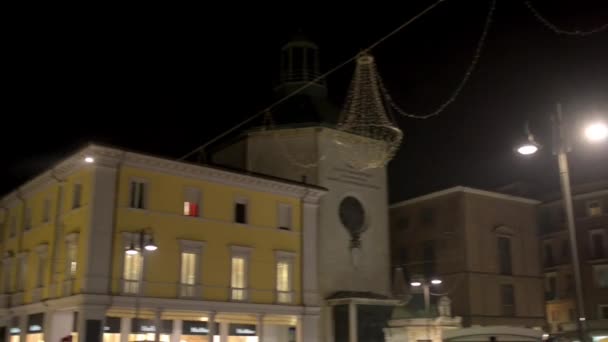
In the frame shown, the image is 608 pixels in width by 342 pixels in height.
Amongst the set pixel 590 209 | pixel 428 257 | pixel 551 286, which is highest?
pixel 590 209

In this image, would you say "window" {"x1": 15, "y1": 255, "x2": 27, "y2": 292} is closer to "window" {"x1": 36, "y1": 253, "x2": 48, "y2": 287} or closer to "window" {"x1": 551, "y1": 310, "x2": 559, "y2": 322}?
"window" {"x1": 36, "y1": 253, "x2": 48, "y2": 287}

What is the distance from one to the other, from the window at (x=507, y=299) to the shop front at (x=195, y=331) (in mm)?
21395

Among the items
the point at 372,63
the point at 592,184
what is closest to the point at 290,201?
the point at 372,63

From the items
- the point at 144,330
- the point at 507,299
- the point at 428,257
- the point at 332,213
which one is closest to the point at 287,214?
the point at 332,213

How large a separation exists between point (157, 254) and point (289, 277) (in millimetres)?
7616

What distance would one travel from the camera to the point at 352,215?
41.3 meters

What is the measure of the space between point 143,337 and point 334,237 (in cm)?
1276

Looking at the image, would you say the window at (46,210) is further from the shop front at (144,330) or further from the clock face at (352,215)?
the clock face at (352,215)

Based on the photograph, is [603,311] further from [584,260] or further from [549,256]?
[549,256]

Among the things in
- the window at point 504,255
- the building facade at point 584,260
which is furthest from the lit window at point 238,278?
the building facade at point 584,260

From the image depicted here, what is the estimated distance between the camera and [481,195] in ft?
154

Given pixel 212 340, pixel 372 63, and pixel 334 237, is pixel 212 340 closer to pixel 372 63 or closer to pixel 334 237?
pixel 334 237

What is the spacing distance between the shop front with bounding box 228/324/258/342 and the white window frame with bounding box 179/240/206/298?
8.84ft

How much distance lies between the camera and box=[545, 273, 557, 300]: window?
184 ft
